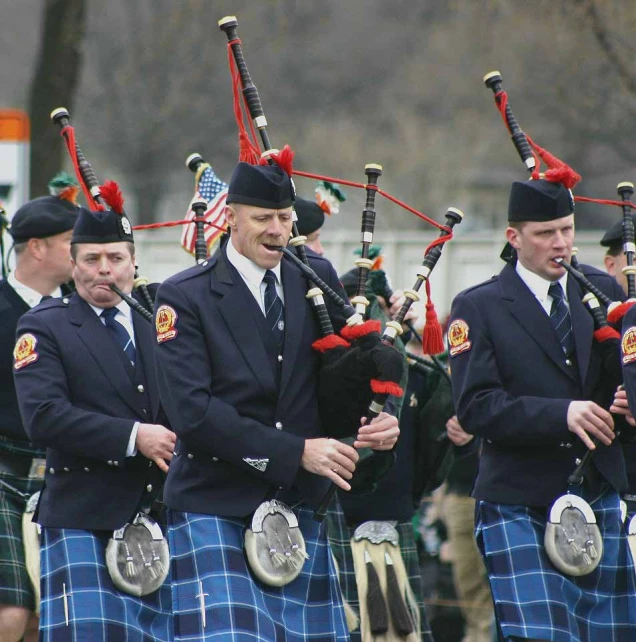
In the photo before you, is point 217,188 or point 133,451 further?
point 217,188

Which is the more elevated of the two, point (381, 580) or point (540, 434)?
point (540, 434)

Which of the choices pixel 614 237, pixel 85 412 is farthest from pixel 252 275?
pixel 614 237

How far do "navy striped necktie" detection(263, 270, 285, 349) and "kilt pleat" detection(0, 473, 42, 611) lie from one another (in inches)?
70.1

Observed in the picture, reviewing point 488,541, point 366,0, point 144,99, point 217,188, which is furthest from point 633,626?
point 366,0

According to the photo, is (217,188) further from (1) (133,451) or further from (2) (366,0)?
(2) (366,0)

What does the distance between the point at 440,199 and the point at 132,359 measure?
857 inches

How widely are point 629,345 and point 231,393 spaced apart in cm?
136

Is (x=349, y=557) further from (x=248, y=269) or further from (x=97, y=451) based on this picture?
(x=248, y=269)

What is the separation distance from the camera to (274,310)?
193 inches

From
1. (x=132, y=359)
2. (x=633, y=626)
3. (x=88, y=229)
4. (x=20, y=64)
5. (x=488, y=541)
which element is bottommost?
(x=633, y=626)

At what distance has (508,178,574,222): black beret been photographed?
5582 mm

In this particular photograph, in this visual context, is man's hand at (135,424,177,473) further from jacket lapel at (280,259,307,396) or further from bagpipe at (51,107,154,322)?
jacket lapel at (280,259,307,396)

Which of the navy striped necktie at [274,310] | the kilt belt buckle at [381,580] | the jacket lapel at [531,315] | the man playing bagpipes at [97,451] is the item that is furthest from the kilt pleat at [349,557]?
the navy striped necktie at [274,310]

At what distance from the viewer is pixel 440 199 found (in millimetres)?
27156
